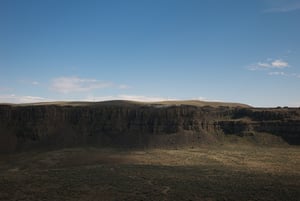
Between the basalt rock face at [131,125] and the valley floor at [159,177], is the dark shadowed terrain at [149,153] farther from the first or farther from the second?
the basalt rock face at [131,125]

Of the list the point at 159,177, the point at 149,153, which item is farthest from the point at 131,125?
the point at 159,177

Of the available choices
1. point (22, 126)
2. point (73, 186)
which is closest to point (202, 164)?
point (73, 186)

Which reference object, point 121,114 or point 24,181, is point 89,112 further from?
point 24,181

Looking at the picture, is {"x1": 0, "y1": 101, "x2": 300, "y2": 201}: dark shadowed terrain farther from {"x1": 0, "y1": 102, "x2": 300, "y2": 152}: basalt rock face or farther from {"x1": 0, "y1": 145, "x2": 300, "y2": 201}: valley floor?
{"x1": 0, "y1": 102, "x2": 300, "y2": 152}: basalt rock face

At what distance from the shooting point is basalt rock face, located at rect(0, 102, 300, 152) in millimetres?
77688

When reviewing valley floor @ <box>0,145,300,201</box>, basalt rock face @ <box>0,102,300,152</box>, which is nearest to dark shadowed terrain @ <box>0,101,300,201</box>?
valley floor @ <box>0,145,300,201</box>

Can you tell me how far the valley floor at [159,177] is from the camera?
110 ft

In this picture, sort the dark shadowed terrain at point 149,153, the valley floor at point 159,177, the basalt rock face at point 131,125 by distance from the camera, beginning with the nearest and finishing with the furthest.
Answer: the valley floor at point 159,177 < the dark shadowed terrain at point 149,153 < the basalt rock face at point 131,125

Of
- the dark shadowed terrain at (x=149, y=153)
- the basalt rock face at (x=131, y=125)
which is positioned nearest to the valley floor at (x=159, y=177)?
the dark shadowed terrain at (x=149, y=153)

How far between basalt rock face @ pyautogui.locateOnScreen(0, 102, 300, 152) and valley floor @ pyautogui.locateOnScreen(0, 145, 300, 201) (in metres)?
12.2

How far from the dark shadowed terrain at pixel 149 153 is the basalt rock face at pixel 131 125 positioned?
223mm

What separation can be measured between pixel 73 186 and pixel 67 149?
1459 inches

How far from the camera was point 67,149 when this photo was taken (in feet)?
238

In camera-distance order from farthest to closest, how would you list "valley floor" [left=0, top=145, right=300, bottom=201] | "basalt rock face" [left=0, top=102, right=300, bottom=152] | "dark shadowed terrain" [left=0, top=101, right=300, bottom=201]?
"basalt rock face" [left=0, top=102, right=300, bottom=152] → "dark shadowed terrain" [left=0, top=101, right=300, bottom=201] → "valley floor" [left=0, top=145, right=300, bottom=201]
